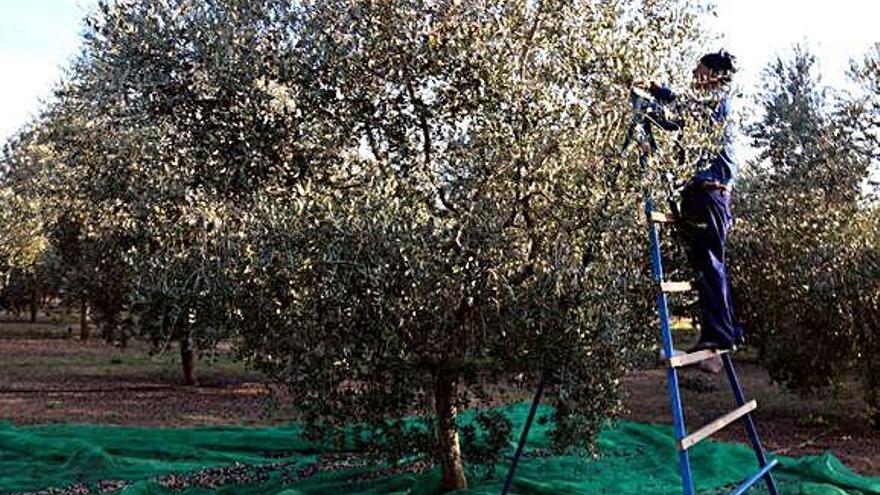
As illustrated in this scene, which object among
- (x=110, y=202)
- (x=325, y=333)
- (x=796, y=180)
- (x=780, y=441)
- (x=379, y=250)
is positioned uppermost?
(x=796, y=180)

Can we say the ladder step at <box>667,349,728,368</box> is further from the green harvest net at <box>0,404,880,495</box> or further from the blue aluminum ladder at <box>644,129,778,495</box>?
the green harvest net at <box>0,404,880,495</box>

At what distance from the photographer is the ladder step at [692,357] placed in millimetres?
5598

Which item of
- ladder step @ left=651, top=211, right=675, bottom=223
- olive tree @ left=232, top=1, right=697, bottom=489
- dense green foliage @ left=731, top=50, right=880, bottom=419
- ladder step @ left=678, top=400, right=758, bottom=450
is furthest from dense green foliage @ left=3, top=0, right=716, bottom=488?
dense green foliage @ left=731, top=50, right=880, bottom=419

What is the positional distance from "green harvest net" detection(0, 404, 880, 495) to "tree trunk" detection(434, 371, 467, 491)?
271 mm

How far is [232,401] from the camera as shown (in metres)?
19.3

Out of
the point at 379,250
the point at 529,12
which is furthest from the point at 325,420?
the point at 529,12

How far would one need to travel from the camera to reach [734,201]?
49.2ft

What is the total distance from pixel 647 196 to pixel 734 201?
361 inches

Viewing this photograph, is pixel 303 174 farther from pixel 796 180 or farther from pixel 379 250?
pixel 796 180

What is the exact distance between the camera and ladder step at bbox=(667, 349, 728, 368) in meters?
5.60

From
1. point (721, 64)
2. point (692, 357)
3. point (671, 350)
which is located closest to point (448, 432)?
point (692, 357)

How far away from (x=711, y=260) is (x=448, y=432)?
3.49 metres

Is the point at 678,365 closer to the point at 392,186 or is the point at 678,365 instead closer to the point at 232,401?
the point at 392,186

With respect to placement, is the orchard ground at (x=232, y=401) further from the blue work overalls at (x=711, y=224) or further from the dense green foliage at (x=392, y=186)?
the blue work overalls at (x=711, y=224)
